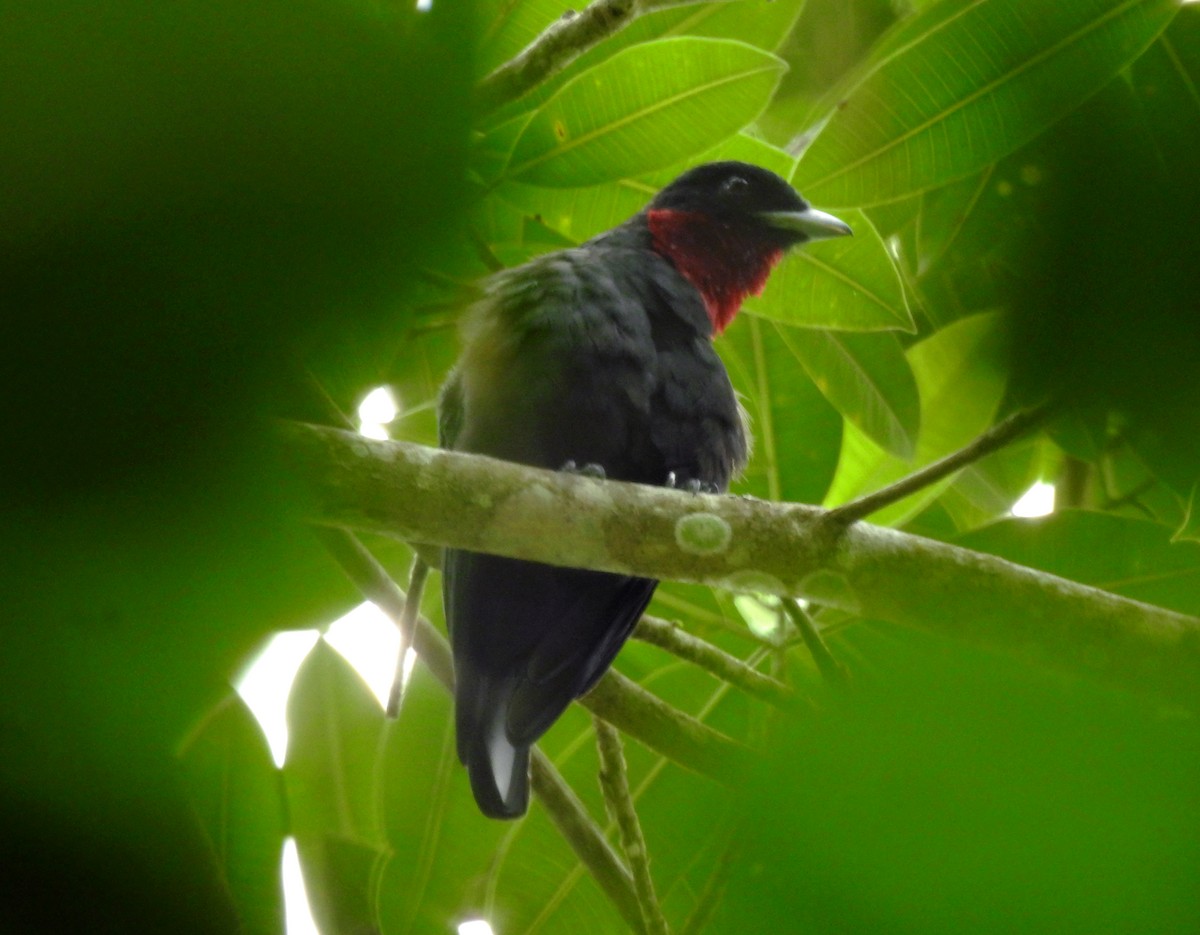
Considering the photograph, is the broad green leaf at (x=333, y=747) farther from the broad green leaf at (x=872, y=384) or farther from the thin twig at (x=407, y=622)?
the broad green leaf at (x=872, y=384)

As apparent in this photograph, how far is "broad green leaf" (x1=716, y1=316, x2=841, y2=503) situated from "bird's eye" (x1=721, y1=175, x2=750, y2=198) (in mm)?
391

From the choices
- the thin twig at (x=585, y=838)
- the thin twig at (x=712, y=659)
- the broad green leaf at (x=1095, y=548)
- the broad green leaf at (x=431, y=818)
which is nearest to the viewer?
the thin twig at (x=712, y=659)

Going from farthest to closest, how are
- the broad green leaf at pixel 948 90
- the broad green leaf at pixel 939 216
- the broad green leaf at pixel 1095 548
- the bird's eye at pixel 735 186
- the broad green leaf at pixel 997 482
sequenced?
the bird's eye at pixel 735 186 → the broad green leaf at pixel 997 482 → the broad green leaf at pixel 939 216 → the broad green leaf at pixel 1095 548 → the broad green leaf at pixel 948 90

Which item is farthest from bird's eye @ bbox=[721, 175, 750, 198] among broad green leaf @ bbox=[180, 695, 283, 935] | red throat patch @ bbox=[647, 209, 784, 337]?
broad green leaf @ bbox=[180, 695, 283, 935]

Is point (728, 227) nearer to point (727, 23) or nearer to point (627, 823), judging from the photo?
point (727, 23)

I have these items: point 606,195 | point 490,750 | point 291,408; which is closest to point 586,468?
point 490,750

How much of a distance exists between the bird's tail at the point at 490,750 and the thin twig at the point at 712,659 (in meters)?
0.34

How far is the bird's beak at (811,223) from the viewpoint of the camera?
312cm

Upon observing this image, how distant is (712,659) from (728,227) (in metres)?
1.37

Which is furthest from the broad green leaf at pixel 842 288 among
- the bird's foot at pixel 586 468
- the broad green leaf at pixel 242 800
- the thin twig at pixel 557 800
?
the broad green leaf at pixel 242 800

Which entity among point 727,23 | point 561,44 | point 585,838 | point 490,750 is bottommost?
point 585,838

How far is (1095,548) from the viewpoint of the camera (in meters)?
2.74

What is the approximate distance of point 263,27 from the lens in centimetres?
49

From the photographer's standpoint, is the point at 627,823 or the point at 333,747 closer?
the point at 627,823
